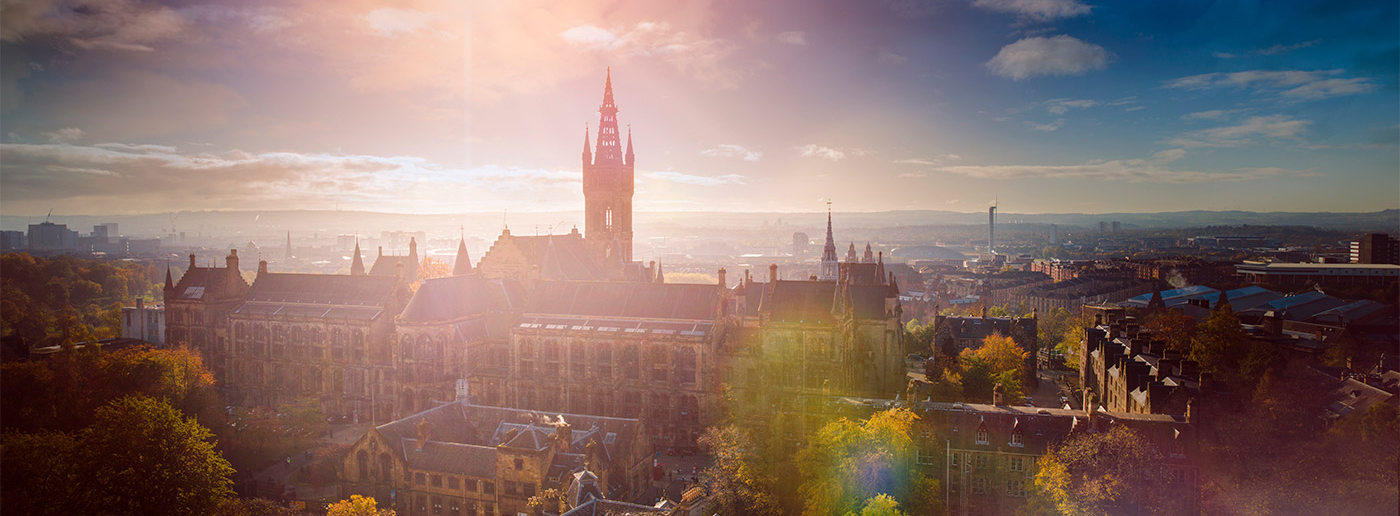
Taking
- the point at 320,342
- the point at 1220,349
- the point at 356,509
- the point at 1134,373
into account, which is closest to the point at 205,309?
the point at 320,342

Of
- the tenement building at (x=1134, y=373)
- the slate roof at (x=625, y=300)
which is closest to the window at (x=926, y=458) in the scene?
the tenement building at (x=1134, y=373)

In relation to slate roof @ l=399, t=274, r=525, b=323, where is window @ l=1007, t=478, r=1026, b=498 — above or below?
below

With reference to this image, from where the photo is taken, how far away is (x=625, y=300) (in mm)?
64688

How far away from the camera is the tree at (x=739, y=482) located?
3750 centimetres

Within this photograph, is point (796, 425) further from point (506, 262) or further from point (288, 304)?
point (288, 304)

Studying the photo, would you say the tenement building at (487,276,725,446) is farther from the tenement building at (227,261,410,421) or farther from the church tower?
the church tower

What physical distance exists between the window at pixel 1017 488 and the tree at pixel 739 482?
1492 centimetres

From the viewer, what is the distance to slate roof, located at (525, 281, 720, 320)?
202 feet

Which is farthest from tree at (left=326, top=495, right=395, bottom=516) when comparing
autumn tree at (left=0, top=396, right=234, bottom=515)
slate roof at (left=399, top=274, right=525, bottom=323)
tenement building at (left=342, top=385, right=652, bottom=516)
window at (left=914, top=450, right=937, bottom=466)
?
window at (left=914, top=450, right=937, bottom=466)

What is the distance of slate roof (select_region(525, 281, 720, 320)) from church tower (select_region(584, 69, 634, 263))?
2594cm

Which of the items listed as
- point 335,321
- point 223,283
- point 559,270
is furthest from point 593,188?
point 223,283

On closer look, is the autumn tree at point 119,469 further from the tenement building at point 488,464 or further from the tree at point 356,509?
the tenement building at point 488,464

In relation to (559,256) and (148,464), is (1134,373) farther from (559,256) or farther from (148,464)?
(148,464)

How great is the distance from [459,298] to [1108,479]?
2050 inches
